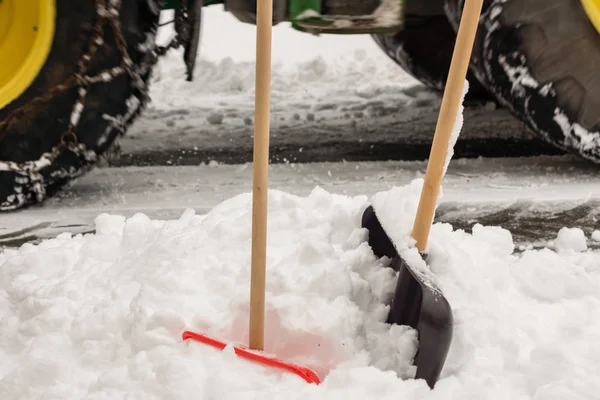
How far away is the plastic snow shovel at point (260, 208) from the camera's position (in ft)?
3.08

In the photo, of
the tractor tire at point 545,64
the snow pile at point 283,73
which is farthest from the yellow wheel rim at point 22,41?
the tractor tire at point 545,64

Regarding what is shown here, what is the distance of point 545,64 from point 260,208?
161 centimetres

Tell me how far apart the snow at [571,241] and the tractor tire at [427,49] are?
1.84 m

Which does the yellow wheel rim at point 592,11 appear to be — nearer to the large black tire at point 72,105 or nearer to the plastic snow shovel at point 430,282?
the plastic snow shovel at point 430,282

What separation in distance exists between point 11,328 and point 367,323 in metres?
0.82

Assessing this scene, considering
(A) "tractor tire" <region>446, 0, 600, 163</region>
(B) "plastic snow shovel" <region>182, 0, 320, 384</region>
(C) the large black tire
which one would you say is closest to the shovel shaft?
(B) "plastic snow shovel" <region>182, 0, 320, 384</region>

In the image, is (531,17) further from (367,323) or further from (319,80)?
(319,80)

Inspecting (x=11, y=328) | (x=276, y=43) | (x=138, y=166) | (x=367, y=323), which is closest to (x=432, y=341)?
(x=367, y=323)

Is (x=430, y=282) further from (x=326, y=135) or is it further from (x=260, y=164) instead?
(x=326, y=135)

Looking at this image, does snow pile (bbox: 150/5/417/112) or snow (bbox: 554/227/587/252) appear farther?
snow pile (bbox: 150/5/417/112)

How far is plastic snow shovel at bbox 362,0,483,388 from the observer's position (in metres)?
1.05

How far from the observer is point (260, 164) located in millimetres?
1008

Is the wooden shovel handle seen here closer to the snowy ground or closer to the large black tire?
the snowy ground

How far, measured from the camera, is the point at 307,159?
282 cm
